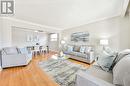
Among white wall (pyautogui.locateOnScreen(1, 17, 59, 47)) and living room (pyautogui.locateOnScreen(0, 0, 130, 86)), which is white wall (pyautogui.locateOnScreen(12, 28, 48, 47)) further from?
white wall (pyautogui.locateOnScreen(1, 17, 59, 47))

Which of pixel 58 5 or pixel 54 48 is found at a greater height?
pixel 58 5

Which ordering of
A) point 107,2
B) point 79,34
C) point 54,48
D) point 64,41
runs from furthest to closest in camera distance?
point 54,48, point 64,41, point 79,34, point 107,2

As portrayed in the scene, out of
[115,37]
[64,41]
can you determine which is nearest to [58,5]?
[115,37]

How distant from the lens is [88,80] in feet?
4.38

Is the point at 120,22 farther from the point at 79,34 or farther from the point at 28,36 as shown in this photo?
the point at 28,36

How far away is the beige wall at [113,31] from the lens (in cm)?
386

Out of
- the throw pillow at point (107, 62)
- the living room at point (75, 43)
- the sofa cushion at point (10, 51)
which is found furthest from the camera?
the sofa cushion at point (10, 51)

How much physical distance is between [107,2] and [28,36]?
22.8 feet

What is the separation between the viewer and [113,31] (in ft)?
13.9

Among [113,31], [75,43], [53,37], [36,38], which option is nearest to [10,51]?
[75,43]

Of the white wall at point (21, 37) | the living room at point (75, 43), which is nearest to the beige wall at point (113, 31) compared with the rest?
the living room at point (75, 43)

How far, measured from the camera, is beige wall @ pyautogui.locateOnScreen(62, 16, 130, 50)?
3.86 m

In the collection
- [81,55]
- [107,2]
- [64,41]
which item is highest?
[107,2]

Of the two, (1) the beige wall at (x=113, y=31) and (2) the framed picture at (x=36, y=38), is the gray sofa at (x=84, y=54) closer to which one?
(1) the beige wall at (x=113, y=31)
